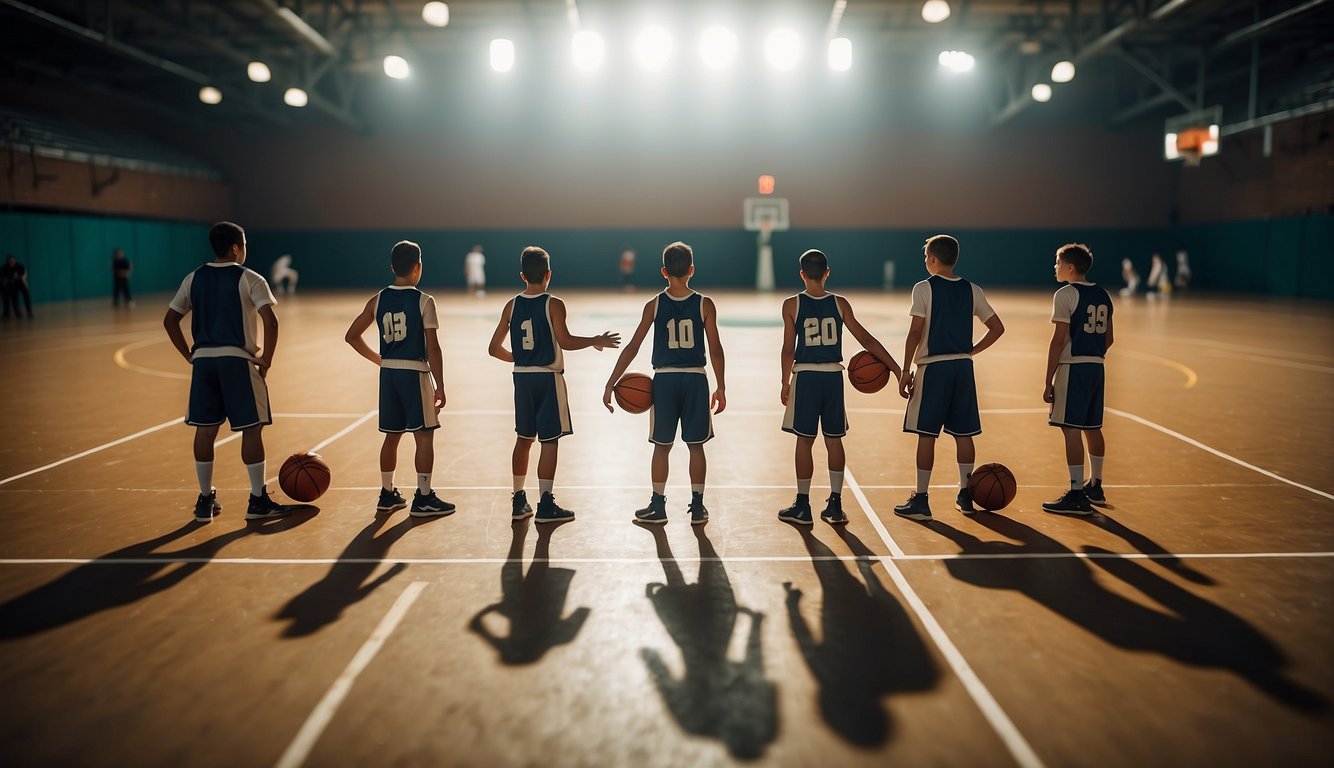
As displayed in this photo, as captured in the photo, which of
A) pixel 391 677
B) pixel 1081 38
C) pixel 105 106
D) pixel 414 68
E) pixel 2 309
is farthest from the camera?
pixel 414 68

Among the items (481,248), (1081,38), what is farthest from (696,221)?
(1081,38)

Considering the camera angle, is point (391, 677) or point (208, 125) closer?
point (391, 677)

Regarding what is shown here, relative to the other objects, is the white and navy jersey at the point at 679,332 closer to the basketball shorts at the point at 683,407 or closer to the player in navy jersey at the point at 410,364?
the basketball shorts at the point at 683,407

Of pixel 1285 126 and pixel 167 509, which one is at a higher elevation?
pixel 1285 126

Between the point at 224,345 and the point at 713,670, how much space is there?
3.93 m

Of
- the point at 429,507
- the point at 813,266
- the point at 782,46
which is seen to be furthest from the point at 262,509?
the point at 782,46

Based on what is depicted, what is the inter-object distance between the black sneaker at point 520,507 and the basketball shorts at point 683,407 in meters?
0.94

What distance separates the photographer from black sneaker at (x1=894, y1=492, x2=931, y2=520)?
19.5 feet

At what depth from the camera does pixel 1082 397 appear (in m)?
6.07

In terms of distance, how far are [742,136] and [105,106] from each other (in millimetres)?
22140

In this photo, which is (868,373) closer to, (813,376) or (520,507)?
(813,376)

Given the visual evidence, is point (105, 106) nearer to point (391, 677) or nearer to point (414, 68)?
point (414, 68)

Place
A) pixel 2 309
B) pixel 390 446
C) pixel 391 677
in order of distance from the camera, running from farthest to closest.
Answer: pixel 2 309 < pixel 390 446 < pixel 391 677

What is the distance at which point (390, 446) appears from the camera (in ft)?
20.0
